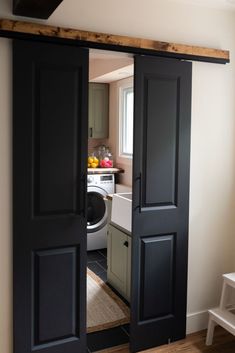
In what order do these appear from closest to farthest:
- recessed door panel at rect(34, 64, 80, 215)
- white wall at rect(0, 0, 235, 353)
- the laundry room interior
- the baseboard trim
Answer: recessed door panel at rect(34, 64, 80, 215), white wall at rect(0, 0, 235, 353), the baseboard trim, the laundry room interior

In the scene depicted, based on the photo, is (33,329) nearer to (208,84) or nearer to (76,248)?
(76,248)

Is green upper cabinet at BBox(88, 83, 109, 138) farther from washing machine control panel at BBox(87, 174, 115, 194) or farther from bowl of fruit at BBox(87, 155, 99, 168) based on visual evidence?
washing machine control panel at BBox(87, 174, 115, 194)

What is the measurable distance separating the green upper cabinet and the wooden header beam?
7.82 feet

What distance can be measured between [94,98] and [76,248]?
2905 millimetres

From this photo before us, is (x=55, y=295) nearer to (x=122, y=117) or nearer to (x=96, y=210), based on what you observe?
(x=96, y=210)

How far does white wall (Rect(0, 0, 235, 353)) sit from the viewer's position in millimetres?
2414

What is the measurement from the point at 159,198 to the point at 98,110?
2.59 m

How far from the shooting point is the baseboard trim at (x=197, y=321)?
2951mm

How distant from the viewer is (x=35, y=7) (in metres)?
2.05

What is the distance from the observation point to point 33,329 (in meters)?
2.41

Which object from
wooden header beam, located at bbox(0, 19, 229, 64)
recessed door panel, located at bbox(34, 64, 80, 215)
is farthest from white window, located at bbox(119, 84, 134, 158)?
recessed door panel, located at bbox(34, 64, 80, 215)

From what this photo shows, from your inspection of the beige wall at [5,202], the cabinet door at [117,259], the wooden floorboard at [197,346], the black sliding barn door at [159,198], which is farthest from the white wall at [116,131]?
the beige wall at [5,202]

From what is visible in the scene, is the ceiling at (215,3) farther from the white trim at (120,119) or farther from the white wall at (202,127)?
the white trim at (120,119)

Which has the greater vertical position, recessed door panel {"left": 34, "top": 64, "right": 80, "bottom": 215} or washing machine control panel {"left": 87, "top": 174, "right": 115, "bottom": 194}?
recessed door panel {"left": 34, "top": 64, "right": 80, "bottom": 215}
